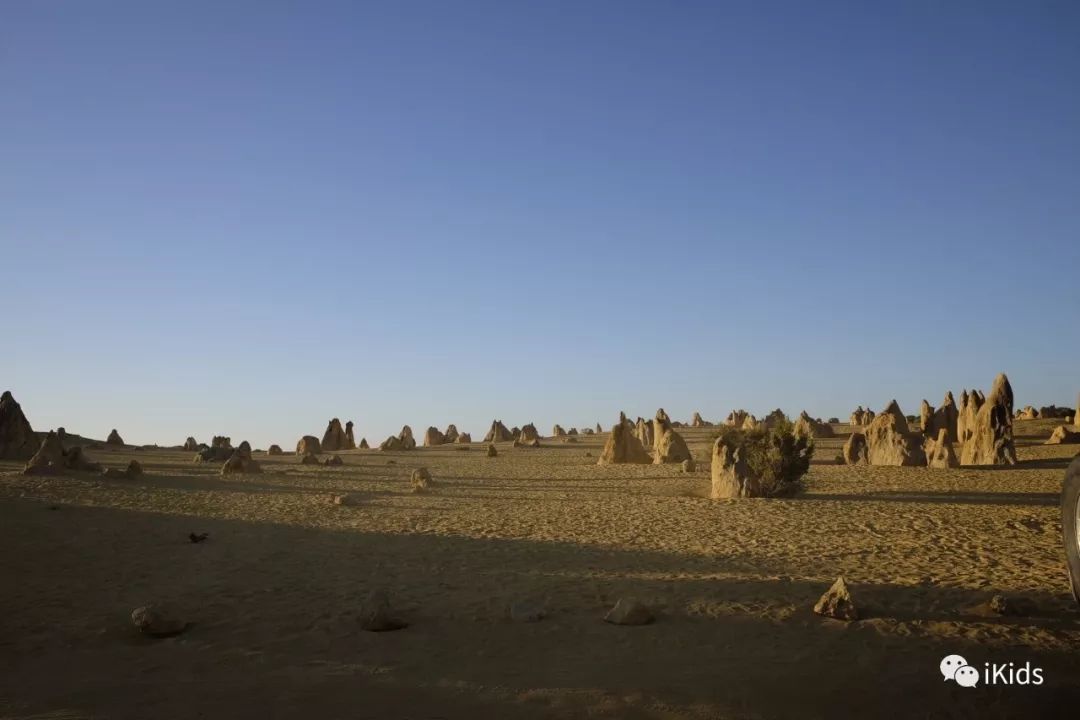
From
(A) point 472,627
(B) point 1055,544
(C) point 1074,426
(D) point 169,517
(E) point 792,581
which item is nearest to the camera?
(A) point 472,627

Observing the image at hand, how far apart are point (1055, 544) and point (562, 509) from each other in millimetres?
9619

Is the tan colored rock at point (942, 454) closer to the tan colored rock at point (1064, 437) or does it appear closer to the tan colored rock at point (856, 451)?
the tan colored rock at point (856, 451)

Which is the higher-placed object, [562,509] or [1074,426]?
[1074,426]

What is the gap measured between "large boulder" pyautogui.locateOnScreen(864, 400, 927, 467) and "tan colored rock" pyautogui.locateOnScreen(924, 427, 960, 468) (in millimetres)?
383

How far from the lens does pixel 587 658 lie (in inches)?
294

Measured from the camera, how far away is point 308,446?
137ft

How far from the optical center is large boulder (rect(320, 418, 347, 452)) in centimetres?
4953

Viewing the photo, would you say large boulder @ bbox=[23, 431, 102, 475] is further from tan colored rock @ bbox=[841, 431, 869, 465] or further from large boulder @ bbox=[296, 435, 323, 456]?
tan colored rock @ bbox=[841, 431, 869, 465]

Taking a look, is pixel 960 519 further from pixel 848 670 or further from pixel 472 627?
pixel 472 627

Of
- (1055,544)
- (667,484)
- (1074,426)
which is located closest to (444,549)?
(1055,544)

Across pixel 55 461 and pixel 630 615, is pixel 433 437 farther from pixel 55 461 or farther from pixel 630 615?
pixel 630 615

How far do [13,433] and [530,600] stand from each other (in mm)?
24709

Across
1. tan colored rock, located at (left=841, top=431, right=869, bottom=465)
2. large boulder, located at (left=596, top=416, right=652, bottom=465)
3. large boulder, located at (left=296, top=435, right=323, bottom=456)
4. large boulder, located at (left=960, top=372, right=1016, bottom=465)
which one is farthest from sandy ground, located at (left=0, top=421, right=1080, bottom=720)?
large boulder, located at (left=296, top=435, right=323, bottom=456)

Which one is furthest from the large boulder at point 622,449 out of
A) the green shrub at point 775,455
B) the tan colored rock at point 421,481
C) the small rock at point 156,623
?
the small rock at point 156,623
